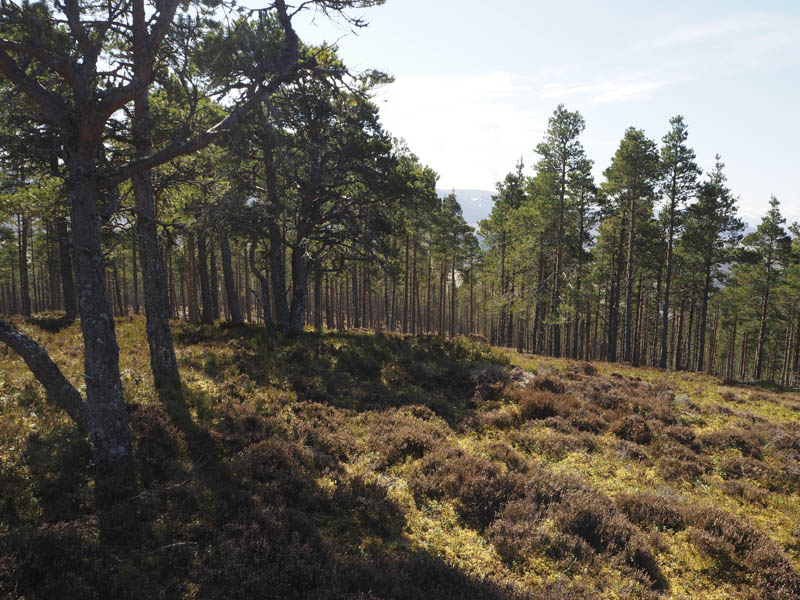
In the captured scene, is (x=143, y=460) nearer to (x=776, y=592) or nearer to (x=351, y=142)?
(x=776, y=592)

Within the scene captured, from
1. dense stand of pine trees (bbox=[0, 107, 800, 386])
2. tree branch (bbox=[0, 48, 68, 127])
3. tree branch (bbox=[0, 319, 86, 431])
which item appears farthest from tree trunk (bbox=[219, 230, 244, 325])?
tree branch (bbox=[0, 48, 68, 127])

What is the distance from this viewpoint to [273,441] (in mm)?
8438

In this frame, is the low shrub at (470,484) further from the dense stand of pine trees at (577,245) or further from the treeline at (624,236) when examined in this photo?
the treeline at (624,236)

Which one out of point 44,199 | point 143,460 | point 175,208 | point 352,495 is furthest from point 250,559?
point 175,208

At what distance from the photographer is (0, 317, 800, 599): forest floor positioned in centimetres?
486

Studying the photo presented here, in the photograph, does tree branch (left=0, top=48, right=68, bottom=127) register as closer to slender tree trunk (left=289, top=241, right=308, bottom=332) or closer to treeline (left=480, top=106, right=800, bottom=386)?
slender tree trunk (left=289, top=241, right=308, bottom=332)

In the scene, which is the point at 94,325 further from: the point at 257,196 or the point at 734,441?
the point at 734,441

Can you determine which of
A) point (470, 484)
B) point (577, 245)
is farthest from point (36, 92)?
point (577, 245)

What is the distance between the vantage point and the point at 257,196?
1895 centimetres

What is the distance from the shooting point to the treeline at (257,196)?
247 inches

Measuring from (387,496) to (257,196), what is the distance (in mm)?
16096

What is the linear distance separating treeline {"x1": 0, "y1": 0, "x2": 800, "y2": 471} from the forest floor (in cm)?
119

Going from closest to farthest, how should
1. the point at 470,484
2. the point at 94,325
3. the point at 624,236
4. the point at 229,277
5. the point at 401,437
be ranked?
1. the point at 94,325
2. the point at 470,484
3. the point at 401,437
4. the point at 229,277
5. the point at 624,236

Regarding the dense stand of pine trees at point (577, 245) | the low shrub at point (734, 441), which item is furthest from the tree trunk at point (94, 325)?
the low shrub at point (734, 441)
